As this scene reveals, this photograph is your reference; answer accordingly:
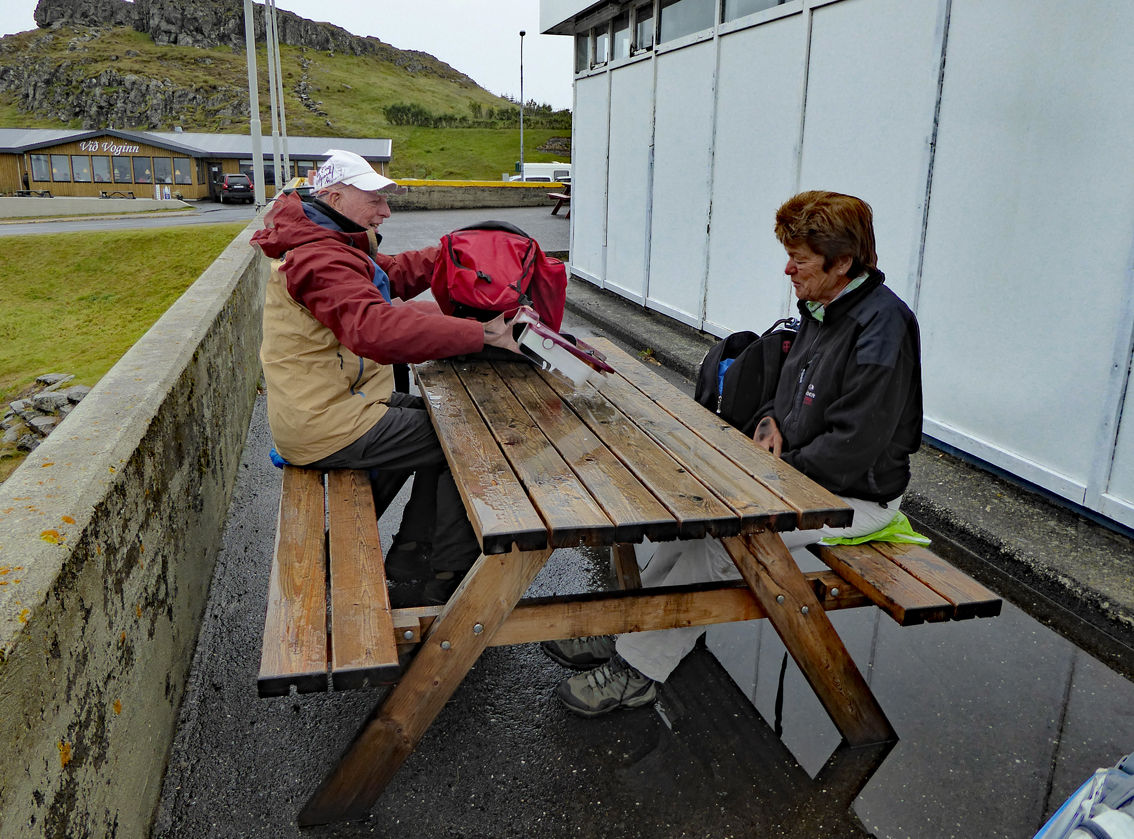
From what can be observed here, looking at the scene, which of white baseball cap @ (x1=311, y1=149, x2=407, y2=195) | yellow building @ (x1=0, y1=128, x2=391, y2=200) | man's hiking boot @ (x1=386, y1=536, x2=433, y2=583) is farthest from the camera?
yellow building @ (x1=0, y1=128, x2=391, y2=200)

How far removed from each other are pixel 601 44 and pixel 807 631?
8956mm

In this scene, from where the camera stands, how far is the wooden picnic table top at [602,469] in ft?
6.71

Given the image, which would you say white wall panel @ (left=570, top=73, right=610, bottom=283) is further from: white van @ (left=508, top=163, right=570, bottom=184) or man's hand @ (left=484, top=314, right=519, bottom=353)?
white van @ (left=508, top=163, right=570, bottom=184)


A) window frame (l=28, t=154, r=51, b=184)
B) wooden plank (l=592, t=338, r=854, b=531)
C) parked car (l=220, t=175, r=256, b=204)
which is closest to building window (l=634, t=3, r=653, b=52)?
wooden plank (l=592, t=338, r=854, b=531)

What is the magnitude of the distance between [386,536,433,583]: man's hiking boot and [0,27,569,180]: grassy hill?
59082 millimetres

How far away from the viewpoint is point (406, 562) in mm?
3475

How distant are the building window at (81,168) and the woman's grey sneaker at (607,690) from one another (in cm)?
5642

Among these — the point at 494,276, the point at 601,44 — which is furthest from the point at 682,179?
the point at 494,276

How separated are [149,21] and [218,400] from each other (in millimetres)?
152271

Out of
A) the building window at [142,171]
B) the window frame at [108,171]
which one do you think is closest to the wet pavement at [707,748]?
the building window at [142,171]

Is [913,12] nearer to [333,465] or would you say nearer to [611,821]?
[333,465]

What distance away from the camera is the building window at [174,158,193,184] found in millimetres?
49469

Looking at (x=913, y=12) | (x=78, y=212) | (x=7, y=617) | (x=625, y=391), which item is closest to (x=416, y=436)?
(x=625, y=391)

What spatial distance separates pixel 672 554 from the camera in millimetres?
2945
